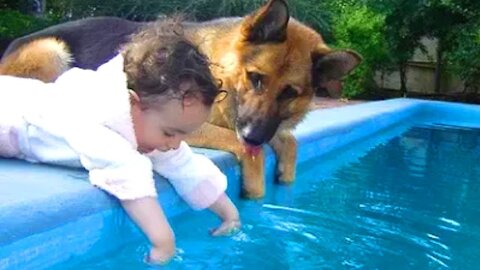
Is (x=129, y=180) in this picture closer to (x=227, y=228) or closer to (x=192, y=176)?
(x=192, y=176)

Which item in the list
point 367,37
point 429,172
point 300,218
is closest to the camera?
point 300,218

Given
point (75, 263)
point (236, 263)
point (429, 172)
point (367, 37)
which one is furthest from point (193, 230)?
point (367, 37)

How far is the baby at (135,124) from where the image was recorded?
2.27 meters

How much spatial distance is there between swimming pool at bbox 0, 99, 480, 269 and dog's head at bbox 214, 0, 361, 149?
0.26 meters

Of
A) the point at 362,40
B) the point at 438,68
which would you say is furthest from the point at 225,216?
the point at 438,68

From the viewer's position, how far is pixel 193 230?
2.89 metres

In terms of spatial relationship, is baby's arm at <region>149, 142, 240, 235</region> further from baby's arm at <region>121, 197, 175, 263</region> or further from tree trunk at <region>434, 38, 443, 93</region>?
tree trunk at <region>434, 38, 443, 93</region>

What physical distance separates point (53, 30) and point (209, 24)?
35.3 inches

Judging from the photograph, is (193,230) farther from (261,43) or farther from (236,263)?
(261,43)

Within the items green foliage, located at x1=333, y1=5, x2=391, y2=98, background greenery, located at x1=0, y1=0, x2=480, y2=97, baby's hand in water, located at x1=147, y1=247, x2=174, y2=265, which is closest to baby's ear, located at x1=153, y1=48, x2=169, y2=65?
baby's hand in water, located at x1=147, y1=247, x2=174, y2=265

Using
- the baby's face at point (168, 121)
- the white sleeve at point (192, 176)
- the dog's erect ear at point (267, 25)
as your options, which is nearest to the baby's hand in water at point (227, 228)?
the white sleeve at point (192, 176)

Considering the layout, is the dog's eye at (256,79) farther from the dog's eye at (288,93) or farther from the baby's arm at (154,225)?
the baby's arm at (154,225)

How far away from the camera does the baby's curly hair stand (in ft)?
7.74

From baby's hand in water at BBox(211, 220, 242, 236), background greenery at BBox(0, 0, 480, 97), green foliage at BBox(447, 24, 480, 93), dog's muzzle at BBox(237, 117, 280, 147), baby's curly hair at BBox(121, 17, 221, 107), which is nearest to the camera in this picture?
baby's curly hair at BBox(121, 17, 221, 107)
